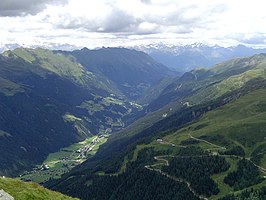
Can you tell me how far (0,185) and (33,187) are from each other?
13.0 m

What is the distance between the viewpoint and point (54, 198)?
146125 mm

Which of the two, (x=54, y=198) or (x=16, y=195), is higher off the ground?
(x=16, y=195)

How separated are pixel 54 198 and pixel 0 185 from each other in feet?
64.0

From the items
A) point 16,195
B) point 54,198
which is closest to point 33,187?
point 54,198

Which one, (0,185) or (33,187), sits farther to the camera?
(33,187)

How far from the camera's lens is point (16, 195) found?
128 metres

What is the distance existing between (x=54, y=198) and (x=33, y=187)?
874 cm

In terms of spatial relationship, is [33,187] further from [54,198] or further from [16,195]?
[16,195]

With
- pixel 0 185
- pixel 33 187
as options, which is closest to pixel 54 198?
pixel 33 187

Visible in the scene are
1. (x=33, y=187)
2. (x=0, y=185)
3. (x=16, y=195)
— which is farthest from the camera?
(x=33, y=187)

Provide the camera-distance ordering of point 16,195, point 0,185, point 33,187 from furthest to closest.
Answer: point 33,187 < point 0,185 < point 16,195

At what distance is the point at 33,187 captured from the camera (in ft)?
484

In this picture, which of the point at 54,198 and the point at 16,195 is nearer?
the point at 16,195
